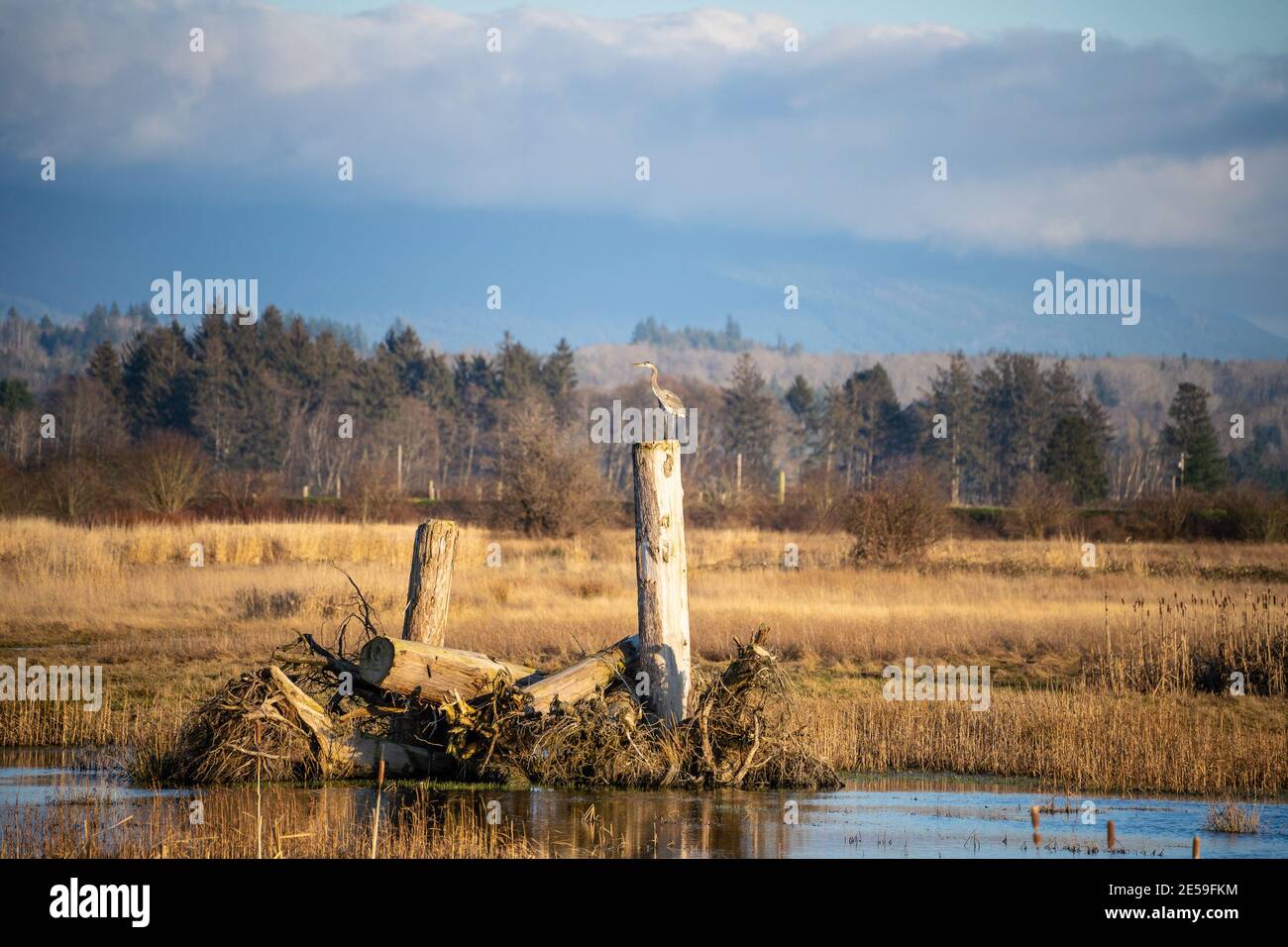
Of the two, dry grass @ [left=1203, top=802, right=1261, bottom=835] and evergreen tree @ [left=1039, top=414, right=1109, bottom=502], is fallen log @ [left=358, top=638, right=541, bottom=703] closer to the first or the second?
dry grass @ [left=1203, top=802, right=1261, bottom=835]

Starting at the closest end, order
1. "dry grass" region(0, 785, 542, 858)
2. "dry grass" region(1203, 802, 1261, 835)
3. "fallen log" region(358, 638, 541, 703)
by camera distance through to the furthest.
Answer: "dry grass" region(0, 785, 542, 858) < "dry grass" region(1203, 802, 1261, 835) < "fallen log" region(358, 638, 541, 703)

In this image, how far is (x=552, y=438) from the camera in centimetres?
4284

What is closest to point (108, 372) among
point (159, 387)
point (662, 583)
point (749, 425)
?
point (159, 387)

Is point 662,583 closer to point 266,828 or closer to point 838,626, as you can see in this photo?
point 266,828

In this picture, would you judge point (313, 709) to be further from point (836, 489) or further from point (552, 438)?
point (836, 489)

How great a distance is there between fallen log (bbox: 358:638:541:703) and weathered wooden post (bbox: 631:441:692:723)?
135 centimetres

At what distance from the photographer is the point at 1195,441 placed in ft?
227

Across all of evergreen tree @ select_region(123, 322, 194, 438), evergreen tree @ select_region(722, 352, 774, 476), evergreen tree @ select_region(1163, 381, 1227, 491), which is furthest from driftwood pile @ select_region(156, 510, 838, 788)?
evergreen tree @ select_region(722, 352, 774, 476)

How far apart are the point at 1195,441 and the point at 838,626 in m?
53.2

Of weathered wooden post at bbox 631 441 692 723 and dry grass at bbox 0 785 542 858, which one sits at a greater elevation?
weathered wooden post at bbox 631 441 692 723

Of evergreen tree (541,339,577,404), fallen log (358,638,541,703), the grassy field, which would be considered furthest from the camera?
evergreen tree (541,339,577,404)

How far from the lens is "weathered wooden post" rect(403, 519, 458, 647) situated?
45.0ft
